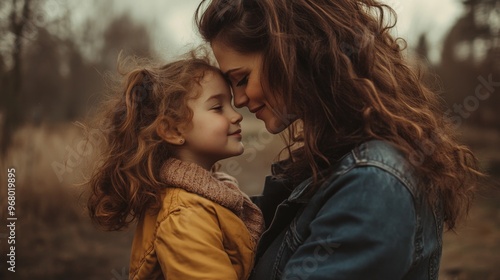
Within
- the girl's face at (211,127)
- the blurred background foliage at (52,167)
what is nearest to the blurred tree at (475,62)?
the blurred background foliage at (52,167)

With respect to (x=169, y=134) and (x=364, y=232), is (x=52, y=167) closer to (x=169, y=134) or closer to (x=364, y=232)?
(x=169, y=134)

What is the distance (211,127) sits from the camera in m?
2.17

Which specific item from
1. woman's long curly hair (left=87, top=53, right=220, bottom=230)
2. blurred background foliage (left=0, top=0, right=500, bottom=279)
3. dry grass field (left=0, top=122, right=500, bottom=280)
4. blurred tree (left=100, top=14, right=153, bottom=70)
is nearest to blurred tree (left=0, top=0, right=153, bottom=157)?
blurred background foliage (left=0, top=0, right=500, bottom=279)

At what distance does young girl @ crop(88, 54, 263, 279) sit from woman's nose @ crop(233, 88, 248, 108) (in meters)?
0.13

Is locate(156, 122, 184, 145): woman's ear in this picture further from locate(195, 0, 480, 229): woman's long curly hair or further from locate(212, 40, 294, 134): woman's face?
locate(195, 0, 480, 229): woman's long curly hair

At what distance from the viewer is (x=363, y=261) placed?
4.39ft

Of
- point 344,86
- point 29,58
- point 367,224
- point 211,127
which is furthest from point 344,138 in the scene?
point 29,58

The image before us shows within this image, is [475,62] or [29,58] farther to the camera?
[475,62]

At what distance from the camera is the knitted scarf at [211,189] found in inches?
79.7

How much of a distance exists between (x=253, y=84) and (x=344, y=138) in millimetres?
441

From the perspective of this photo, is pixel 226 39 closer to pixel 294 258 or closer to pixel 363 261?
pixel 294 258

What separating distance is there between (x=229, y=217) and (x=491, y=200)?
23.9ft

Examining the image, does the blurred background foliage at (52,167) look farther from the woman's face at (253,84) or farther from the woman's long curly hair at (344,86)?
the woman's long curly hair at (344,86)

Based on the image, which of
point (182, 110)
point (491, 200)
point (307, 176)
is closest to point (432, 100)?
point (307, 176)
